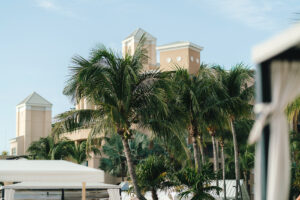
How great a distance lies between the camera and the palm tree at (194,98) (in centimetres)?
2161

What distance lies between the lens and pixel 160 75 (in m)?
18.5

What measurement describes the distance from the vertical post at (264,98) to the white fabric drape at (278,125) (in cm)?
3

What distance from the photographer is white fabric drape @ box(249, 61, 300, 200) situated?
351cm

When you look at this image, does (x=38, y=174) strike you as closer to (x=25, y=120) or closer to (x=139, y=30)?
→ (x=139, y=30)

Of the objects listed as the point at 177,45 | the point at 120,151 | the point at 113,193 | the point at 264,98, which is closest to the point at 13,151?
the point at 120,151

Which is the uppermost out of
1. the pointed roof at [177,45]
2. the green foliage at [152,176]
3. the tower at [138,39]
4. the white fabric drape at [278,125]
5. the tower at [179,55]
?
the tower at [138,39]

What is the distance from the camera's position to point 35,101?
62.8 metres

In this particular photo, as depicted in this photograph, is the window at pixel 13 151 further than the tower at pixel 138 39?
Yes

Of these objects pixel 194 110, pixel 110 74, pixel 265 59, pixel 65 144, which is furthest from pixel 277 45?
pixel 65 144

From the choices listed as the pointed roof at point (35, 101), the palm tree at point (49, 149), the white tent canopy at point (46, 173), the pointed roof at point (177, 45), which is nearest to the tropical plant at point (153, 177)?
the white tent canopy at point (46, 173)

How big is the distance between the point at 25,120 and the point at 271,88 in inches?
2353

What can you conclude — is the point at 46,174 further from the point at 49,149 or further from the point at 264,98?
the point at 49,149

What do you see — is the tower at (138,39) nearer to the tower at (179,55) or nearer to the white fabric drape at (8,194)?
the tower at (179,55)

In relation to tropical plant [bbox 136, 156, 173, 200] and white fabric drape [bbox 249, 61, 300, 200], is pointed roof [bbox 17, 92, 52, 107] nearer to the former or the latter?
tropical plant [bbox 136, 156, 173, 200]
